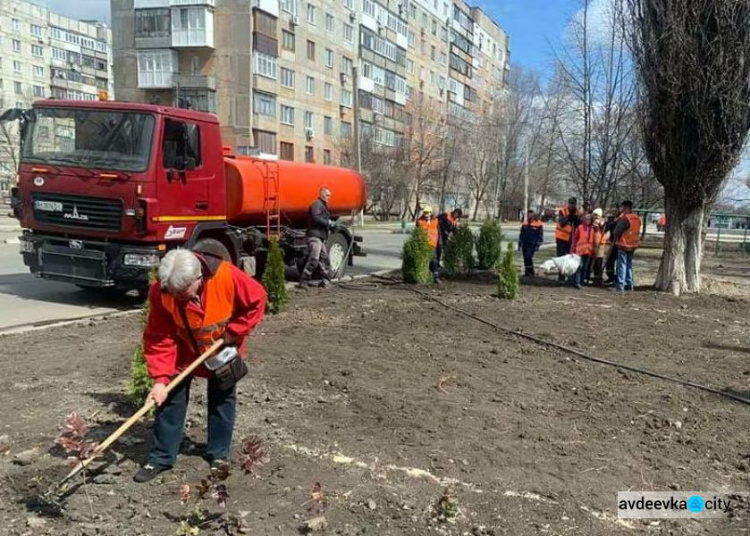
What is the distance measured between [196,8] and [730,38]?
38811 millimetres

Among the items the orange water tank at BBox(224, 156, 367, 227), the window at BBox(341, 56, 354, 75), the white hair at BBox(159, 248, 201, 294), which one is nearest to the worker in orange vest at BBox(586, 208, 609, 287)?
the orange water tank at BBox(224, 156, 367, 227)

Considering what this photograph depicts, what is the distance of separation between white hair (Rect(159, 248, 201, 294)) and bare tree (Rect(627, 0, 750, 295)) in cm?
950

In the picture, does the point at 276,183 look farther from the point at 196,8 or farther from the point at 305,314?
the point at 196,8

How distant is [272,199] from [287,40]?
130 feet

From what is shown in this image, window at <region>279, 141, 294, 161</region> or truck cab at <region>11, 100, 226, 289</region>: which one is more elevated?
window at <region>279, 141, 294, 161</region>

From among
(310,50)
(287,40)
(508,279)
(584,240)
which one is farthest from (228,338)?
(310,50)

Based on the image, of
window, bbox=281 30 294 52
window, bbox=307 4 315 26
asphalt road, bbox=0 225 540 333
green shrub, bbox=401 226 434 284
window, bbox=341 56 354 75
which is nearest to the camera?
asphalt road, bbox=0 225 540 333

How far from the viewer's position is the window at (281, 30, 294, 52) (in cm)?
4621

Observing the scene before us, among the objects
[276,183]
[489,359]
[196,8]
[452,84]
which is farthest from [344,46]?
[489,359]

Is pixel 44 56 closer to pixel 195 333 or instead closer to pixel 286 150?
pixel 286 150

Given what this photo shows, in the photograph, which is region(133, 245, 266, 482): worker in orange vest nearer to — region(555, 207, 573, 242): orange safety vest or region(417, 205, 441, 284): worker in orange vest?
region(417, 205, 441, 284): worker in orange vest

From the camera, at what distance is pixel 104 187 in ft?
27.0

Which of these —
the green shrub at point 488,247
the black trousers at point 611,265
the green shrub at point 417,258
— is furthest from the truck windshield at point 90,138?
the black trousers at point 611,265

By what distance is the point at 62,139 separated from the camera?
855 cm
